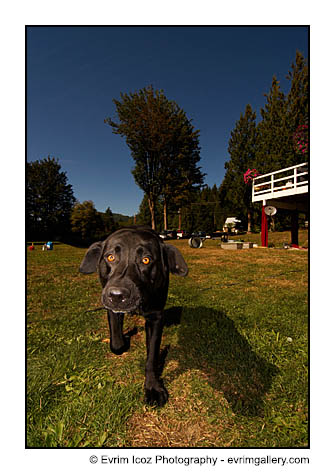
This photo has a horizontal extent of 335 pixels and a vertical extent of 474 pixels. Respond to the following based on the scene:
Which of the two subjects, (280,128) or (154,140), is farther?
(154,140)

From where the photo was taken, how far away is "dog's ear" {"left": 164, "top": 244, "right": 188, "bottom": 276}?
1.89 m

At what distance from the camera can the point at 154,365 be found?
5.90ft

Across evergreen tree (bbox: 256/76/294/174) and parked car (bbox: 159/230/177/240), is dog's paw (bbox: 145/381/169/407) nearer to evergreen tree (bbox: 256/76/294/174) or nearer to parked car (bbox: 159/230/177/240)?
evergreen tree (bbox: 256/76/294/174)

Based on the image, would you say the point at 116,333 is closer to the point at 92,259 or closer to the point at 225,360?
the point at 92,259

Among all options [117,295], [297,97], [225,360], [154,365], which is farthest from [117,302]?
[297,97]

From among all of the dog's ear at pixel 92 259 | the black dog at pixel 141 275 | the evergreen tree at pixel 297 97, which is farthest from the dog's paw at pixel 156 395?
the evergreen tree at pixel 297 97

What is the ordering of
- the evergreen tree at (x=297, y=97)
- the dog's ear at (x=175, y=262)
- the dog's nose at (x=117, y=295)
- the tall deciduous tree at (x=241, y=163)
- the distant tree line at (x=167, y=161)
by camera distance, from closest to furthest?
1. the dog's nose at (x=117, y=295)
2. the dog's ear at (x=175, y=262)
3. the distant tree line at (x=167, y=161)
4. the evergreen tree at (x=297, y=97)
5. the tall deciduous tree at (x=241, y=163)

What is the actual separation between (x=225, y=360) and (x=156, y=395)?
0.93m

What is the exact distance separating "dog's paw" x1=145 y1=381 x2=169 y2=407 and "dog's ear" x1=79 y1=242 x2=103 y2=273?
1182 mm

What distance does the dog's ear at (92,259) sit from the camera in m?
1.96

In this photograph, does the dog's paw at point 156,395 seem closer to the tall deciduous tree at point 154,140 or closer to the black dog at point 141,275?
the black dog at point 141,275

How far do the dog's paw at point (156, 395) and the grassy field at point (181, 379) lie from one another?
0.16 feet
